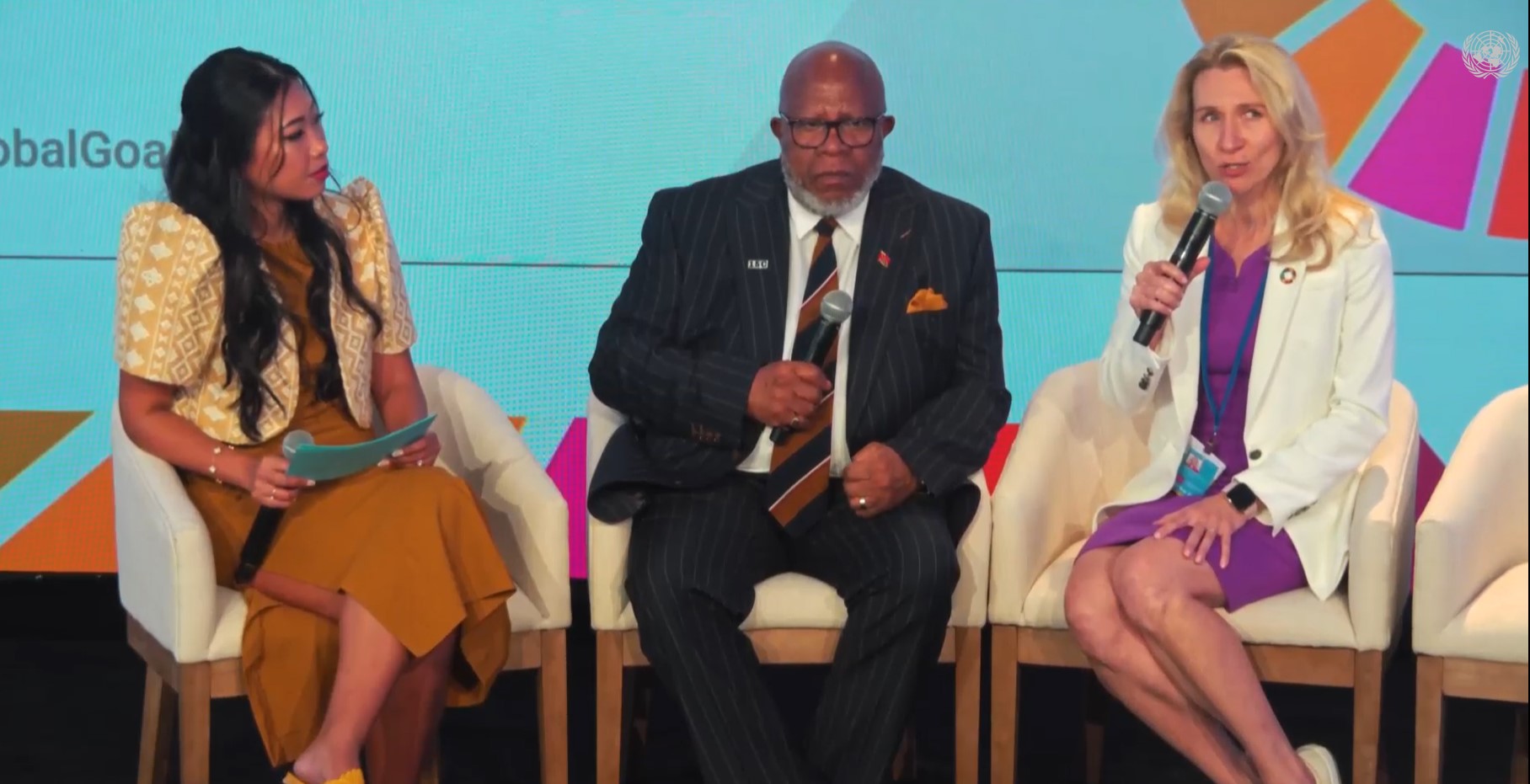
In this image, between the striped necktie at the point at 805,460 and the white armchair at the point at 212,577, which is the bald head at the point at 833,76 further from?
the white armchair at the point at 212,577

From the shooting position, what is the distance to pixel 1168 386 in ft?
11.1

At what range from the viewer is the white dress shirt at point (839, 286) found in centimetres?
339

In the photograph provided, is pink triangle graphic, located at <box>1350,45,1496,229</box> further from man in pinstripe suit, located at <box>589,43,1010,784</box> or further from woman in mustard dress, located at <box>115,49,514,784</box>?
woman in mustard dress, located at <box>115,49,514,784</box>

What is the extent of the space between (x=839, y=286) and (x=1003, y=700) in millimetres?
815

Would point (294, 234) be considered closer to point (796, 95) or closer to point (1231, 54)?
point (796, 95)

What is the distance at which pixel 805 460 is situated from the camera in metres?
3.33

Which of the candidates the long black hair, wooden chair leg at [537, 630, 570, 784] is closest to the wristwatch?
wooden chair leg at [537, 630, 570, 784]

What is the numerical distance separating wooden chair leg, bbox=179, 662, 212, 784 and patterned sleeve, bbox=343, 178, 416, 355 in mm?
691

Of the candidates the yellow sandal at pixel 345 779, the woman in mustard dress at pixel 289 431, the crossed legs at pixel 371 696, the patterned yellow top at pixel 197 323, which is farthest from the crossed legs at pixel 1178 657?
the patterned yellow top at pixel 197 323

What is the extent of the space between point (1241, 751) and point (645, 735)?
4.34ft

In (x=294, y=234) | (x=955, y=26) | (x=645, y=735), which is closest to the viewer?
(x=294, y=234)

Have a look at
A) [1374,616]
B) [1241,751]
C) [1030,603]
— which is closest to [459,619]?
[1030,603]

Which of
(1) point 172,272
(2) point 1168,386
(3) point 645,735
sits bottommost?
(3) point 645,735

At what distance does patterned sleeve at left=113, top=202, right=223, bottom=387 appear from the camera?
123 inches
